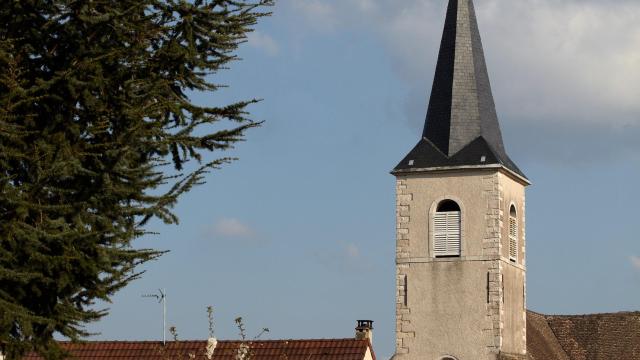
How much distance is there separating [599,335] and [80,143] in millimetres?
29461

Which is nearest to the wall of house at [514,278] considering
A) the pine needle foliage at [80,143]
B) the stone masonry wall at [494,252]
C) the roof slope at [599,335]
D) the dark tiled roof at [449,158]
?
the stone masonry wall at [494,252]

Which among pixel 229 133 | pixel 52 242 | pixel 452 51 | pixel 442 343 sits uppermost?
pixel 452 51

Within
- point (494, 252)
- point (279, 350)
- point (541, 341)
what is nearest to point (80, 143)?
point (279, 350)

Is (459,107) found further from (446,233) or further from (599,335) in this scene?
(599,335)

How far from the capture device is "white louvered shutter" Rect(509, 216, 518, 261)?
36.6 meters

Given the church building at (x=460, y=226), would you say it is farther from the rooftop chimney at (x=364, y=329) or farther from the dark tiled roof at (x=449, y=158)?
the rooftop chimney at (x=364, y=329)

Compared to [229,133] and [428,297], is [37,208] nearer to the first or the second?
[229,133]

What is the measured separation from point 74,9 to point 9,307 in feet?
9.10

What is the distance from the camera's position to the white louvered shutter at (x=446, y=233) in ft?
117

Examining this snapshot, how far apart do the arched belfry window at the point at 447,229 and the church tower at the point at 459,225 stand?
24mm

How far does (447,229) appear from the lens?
35781mm

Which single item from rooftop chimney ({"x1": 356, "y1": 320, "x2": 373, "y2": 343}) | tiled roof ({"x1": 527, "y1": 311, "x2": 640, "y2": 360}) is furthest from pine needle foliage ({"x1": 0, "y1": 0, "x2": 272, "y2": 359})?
tiled roof ({"x1": 527, "y1": 311, "x2": 640, "y2": 360})

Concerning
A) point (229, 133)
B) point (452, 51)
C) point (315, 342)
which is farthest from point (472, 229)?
point (229, 133)

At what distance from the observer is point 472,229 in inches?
1396
